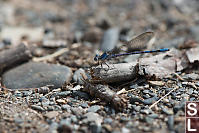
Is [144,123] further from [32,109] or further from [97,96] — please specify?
[32,109]

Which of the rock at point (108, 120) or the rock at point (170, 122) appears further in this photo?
the rock at point (108, 120)

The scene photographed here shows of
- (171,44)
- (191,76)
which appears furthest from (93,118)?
(171,44)

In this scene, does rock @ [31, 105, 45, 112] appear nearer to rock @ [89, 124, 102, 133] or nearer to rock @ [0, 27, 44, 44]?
rock @ [89, 124, 102, 133]

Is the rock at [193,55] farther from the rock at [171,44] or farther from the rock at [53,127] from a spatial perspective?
the rock at [53,127]

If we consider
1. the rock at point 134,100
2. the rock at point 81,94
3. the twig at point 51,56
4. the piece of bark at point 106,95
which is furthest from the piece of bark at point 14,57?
the rock at point 134,100

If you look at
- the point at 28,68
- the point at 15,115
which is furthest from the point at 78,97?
the point at 28,68
